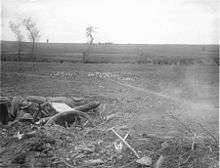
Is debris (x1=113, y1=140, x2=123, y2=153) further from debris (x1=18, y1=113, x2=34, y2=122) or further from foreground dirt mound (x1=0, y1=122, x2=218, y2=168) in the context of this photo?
debris (x1=18, y1=113, x2=34, y2=122)

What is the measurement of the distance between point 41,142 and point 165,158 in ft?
9.63

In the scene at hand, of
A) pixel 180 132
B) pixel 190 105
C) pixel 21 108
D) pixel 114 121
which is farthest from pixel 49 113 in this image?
pixel 190 105

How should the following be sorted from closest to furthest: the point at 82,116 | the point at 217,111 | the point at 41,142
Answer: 1. the point at 41,142
2. the point at 82,116
3. the point at 217,111

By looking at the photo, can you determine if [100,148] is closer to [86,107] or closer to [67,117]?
[67,117]

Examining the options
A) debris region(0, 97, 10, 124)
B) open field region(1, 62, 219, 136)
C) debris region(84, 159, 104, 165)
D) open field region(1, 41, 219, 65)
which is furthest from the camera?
open field region(1, 41, 219, 65)

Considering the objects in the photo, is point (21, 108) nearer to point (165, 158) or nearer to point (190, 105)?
point (165, 158)

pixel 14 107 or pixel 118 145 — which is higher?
pixel 14 107

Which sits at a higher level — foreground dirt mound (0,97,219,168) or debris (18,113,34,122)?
debris (18,113,34,122)

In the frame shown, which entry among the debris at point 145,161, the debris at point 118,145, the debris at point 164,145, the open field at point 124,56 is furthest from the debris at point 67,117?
the open field at point 124,56

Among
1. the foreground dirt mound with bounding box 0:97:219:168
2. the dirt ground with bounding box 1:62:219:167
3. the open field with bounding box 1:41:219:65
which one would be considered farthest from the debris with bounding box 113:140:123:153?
the open field with bounding box 1:41:219:65

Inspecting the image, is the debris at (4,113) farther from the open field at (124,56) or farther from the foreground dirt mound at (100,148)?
the open field at (124,56)

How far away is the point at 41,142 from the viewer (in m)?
7.05

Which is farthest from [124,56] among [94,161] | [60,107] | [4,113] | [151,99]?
[94,161]

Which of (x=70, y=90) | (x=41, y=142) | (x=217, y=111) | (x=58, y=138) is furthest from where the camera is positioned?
(x=70, y=90)
